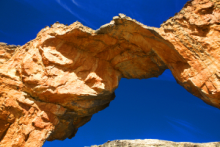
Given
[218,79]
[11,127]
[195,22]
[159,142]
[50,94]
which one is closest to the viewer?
[218,79]

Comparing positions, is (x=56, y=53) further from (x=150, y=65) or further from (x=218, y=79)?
(x=218, y=79)

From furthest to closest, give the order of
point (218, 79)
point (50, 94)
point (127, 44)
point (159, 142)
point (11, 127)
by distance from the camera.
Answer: point (159, 142)
point (127, 44)
point (50, 94)
point (11, 127)
point (218, 79)

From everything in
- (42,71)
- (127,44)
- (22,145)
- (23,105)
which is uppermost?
(127,44)

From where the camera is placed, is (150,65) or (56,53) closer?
(56,53)

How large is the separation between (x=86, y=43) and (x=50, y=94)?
4645mm

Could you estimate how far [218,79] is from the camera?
688 centimetres

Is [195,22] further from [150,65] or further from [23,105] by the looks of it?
[23,105]

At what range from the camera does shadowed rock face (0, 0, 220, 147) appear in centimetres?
778

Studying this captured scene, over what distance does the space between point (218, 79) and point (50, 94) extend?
1032 cm

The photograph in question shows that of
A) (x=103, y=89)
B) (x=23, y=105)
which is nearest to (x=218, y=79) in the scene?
(x=103, y=89)

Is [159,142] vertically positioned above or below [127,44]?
below

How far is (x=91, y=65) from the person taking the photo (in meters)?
11.0

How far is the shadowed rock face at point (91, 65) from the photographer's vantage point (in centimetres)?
778

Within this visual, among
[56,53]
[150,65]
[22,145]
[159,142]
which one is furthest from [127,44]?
[22,145]
